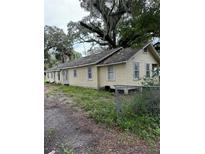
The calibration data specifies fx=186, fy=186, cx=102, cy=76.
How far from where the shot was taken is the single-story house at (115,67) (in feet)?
18.3

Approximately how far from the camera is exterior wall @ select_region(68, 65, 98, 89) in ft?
21.5

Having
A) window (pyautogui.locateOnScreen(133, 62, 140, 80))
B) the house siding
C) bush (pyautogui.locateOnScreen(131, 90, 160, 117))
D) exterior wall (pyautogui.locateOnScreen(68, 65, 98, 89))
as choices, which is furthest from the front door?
bush (pyautogui.locateOnScreen(131, 90, 160, 117))

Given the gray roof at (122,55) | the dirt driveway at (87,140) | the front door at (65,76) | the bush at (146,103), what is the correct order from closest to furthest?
the dirt driveway at (87,140) → the bush at (146,103) → the gray roof at (122,55) → the front door at (65,76)

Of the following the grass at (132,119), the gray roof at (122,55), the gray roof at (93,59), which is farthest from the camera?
the gray roof at (93,59)

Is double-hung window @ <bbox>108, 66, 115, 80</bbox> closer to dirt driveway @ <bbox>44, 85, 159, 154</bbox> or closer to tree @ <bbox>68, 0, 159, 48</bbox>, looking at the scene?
tree @ <bbox>68, 0, 159, 48</bbox>

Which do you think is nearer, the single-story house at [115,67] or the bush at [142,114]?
the bush at [142,114]

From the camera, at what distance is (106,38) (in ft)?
15.9

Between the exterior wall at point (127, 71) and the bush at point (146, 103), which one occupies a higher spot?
the exterior wall at point (127, 71)

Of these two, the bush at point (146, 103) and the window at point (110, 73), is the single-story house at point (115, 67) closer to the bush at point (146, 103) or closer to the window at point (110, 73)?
the window at point (110, 73)

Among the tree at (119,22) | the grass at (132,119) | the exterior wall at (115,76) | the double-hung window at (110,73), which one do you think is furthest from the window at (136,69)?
the grass at (132,119)

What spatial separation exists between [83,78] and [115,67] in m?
1.75
